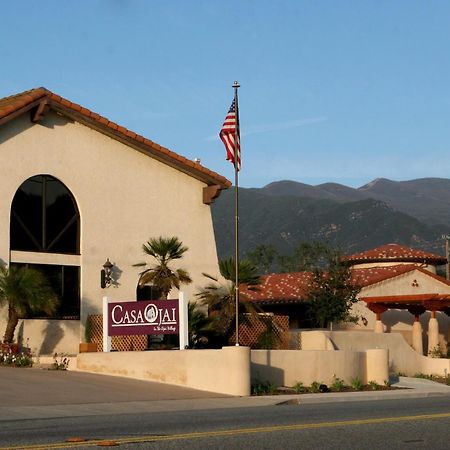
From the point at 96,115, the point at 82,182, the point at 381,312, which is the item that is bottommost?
the point at 381,312

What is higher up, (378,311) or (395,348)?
(378,311)

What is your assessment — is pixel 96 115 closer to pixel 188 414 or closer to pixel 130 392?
pixel 130 392

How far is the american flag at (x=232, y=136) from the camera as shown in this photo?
88.0ft

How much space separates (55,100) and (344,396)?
12.9 metres

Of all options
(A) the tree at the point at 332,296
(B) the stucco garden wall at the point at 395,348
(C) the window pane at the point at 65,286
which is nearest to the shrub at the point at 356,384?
(B) the stucco garden wall at the point at 395,348

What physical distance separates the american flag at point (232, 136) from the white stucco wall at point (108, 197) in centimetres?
661

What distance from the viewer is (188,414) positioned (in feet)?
61.2

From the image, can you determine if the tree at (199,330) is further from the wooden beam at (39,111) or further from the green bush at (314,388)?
the wooden beam at (39,111)

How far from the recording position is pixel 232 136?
26859 millimetres

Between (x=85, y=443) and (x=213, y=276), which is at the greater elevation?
(x=213, y=276)

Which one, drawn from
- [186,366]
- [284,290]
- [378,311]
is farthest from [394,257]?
[186,366]

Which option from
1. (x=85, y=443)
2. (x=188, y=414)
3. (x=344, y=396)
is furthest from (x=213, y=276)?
(x=85, y=443)

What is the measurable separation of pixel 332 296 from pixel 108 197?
13.9 meters

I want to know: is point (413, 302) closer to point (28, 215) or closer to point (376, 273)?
point (376, 273)
